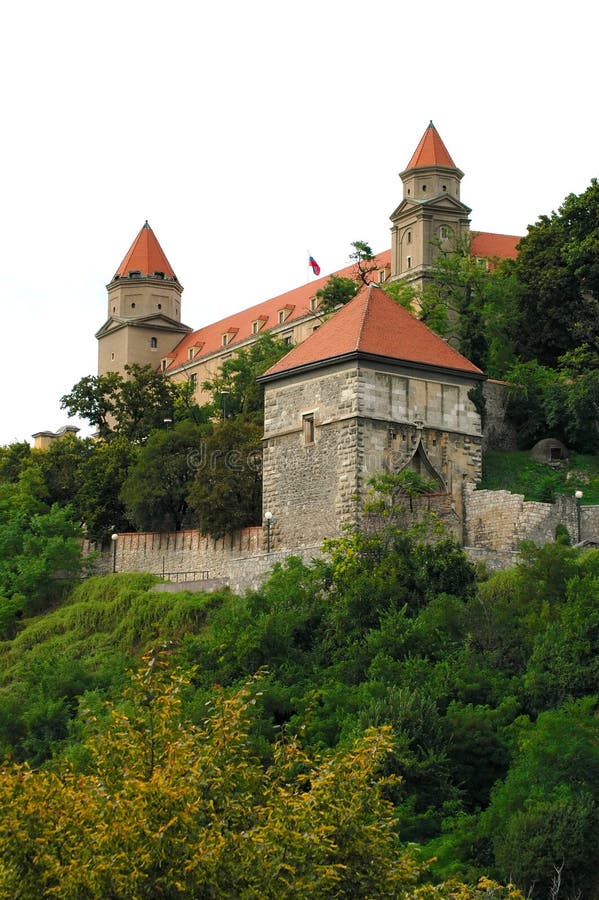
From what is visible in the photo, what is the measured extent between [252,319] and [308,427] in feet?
134

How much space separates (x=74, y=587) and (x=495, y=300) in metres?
16.8

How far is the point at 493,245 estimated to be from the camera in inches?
2854

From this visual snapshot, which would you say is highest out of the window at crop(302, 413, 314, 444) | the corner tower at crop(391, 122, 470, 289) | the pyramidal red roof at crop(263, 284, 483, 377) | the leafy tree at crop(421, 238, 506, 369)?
the corner tower at crop(391, 122, 470, 289)

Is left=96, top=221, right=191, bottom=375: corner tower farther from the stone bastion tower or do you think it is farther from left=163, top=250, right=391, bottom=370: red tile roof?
the stone bastion tower

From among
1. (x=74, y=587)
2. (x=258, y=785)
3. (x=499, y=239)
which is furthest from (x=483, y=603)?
(x=499, y=239)

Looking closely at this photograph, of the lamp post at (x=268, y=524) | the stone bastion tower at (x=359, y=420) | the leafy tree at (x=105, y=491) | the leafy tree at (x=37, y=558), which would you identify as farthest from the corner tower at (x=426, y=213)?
the lamp post at (x=268, y=524)

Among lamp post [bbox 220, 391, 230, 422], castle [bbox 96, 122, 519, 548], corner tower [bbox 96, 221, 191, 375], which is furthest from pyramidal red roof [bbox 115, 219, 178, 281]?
castle [bbox 96, 122, 519, 548]

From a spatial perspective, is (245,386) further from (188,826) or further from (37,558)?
(188,826)

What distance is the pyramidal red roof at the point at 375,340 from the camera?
4704 cm

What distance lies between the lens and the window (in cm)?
4747

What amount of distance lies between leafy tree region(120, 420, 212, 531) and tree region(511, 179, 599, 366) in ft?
37.2

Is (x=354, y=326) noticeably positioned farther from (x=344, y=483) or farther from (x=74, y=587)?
(x=74, y=587)

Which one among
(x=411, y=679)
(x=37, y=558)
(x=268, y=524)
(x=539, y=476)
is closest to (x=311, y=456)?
(x=268, y=524)

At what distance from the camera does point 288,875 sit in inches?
785
